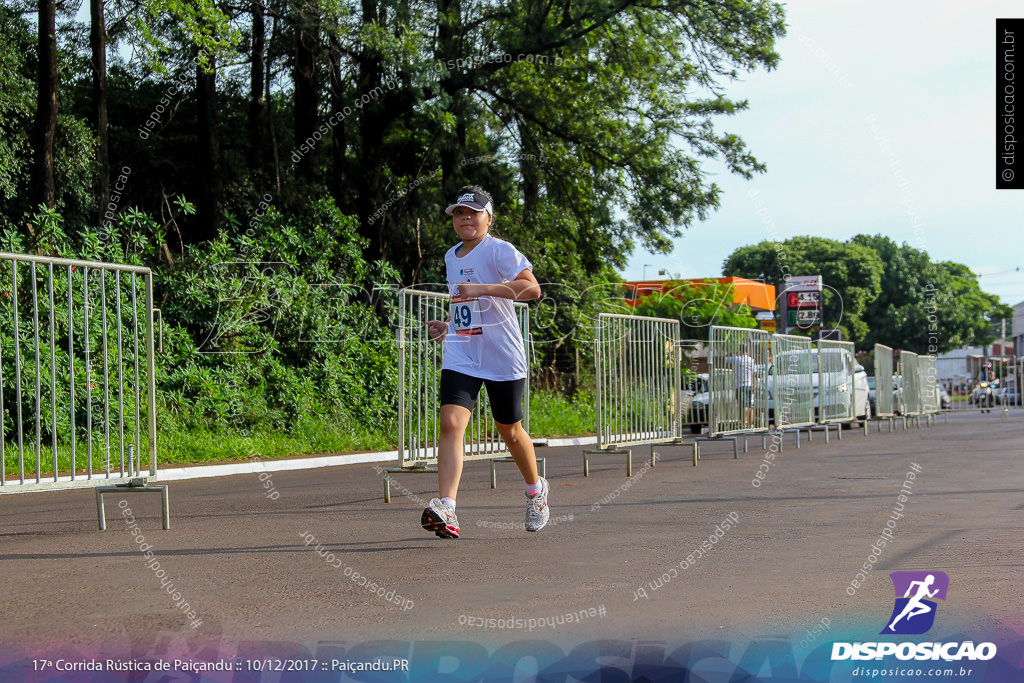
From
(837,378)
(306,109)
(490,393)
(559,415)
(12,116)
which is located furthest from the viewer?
(306,109)

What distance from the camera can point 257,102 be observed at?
20906 mm

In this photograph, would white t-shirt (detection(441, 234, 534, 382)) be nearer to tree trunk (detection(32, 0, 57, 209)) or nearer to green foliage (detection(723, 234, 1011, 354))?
tree trunk (detection(32, 0, 57, 209))

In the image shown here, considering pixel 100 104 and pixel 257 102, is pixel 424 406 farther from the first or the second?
pixel 257 102

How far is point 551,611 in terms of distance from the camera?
167 inches

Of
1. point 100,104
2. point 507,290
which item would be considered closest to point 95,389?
point 507,290

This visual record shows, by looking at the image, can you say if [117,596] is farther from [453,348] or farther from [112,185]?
[112,185]

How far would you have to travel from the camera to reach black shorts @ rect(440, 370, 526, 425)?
631 centimetres

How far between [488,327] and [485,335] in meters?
0.05

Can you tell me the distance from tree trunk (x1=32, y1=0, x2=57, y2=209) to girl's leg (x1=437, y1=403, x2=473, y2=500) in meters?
11.3

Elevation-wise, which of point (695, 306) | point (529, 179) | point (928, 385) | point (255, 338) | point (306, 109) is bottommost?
point (928, 385)

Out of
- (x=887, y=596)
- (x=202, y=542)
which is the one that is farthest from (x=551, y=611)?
(x=202, y=542)

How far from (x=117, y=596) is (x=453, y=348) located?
2423 mm

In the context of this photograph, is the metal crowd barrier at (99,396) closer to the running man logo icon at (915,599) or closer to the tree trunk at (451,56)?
the running man logo icon at (915,599)

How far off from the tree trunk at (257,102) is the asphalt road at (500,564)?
1229 cm
